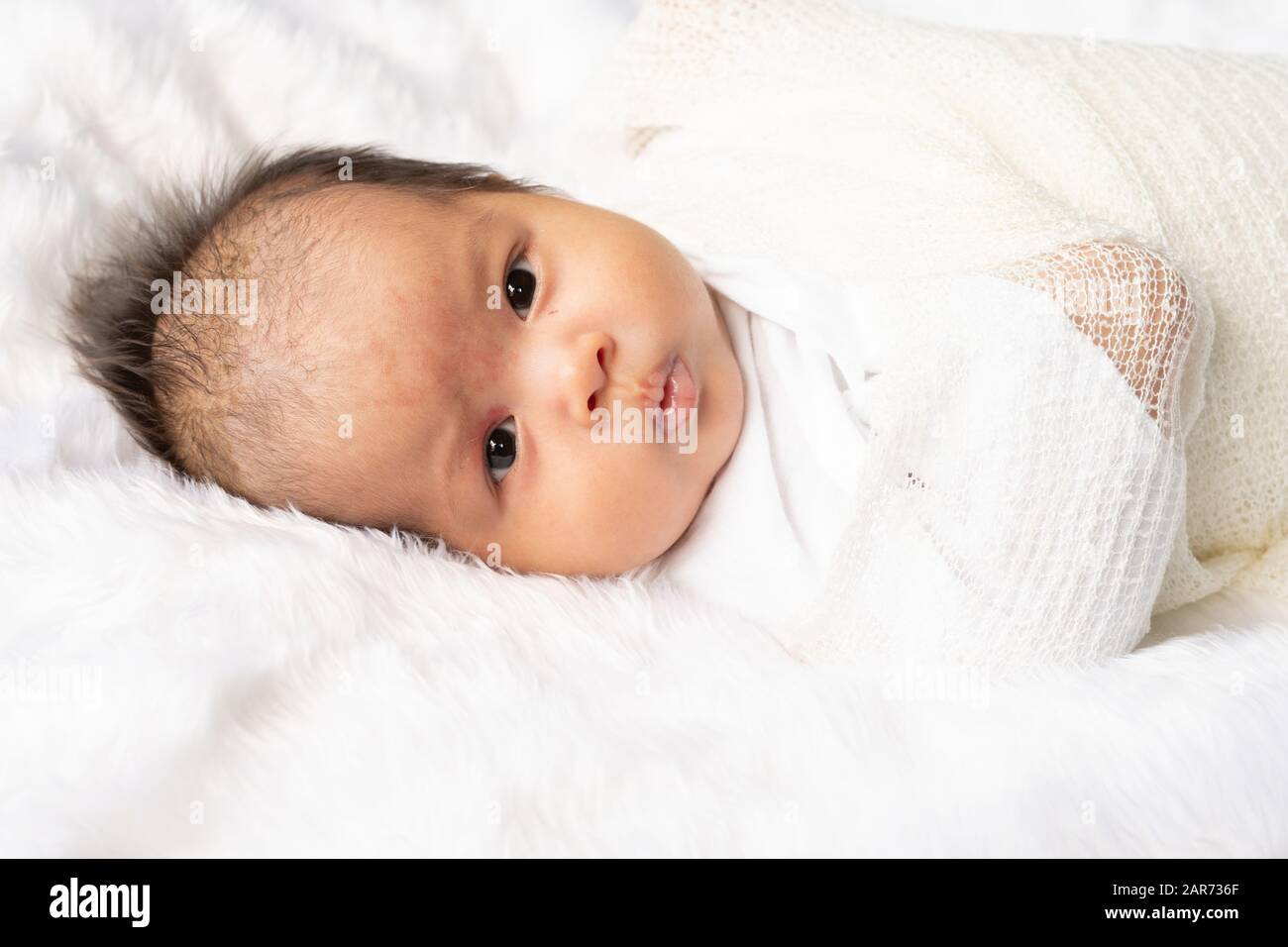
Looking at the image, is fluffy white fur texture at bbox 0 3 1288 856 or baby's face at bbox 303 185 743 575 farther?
baby's face at bbox 303 185 743 575

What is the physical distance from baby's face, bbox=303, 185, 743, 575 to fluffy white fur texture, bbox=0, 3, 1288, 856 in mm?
72

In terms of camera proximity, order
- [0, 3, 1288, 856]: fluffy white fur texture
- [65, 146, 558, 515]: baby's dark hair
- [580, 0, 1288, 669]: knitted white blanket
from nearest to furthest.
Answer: [0, 3, 1288, 856]: fluffy white fur texture < [580, 0, 1288, 669]: knitted white blanket < [65, 146, 558, 515]: baby's dark hair

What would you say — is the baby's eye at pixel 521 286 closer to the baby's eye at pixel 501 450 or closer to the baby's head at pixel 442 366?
the baby's head at pixel 442 366

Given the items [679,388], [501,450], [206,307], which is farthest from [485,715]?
[206,307]

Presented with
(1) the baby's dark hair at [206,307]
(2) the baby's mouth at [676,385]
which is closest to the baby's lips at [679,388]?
(2) the baby's mouth at [676,385]

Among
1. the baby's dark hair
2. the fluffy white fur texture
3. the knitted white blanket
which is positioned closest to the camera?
the fluffy white fur texture

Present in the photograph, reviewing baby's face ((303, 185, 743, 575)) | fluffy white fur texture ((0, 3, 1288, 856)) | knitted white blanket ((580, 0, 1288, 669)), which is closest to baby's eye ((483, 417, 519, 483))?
baby's face ((303, 185, 743, 575))

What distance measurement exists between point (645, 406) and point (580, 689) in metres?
0.36

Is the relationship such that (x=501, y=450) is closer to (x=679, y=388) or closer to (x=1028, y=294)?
(x=679, y=388)

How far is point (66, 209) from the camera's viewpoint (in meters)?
1.75

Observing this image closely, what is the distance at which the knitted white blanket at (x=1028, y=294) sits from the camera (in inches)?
52.9

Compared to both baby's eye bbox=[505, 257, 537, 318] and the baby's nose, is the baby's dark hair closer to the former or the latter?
baby's eye bbox=[505, 257, 537, 318]

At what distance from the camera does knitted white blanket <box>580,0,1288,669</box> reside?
1343mm
